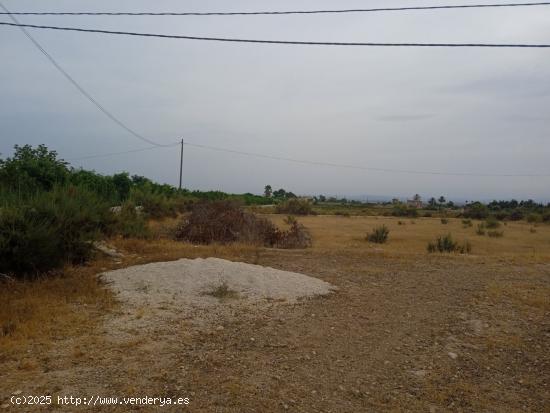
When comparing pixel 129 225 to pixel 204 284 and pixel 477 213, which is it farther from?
pixel 477 213

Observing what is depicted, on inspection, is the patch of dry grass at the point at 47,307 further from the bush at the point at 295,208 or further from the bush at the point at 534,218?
the bush at the point at 534,218

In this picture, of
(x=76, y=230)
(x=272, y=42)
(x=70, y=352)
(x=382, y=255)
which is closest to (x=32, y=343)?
(x=70, y=352)

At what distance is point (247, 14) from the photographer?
10445mm

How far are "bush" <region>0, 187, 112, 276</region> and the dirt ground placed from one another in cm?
80

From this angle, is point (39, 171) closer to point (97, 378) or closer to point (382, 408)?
point (97, 378)

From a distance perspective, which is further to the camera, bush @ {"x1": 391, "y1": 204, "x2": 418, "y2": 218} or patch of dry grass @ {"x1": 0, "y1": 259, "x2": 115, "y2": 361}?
bush @ {"x1": 391, "y1": 204, "x2": 418, "y2": 218}

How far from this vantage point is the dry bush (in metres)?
17.5

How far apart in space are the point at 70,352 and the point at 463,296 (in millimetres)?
7156

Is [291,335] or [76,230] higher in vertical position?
[76,230]

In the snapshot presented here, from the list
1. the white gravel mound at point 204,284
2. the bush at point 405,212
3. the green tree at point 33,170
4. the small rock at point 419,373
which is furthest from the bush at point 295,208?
the small rock at point 419,373

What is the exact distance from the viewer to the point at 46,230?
986 cm

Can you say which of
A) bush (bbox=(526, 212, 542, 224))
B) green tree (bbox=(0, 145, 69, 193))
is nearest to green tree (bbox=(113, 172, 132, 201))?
green tree (bbox=(0, 145, 69, 193))

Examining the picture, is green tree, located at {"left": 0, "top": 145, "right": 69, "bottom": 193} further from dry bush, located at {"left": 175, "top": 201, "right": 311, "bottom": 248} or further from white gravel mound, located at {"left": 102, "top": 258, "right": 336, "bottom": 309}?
white gravel mound, located at {"left": 102, "top": 258, "right": 336, "bottom": 309}

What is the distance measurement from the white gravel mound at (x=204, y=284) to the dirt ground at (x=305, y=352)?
361mm
